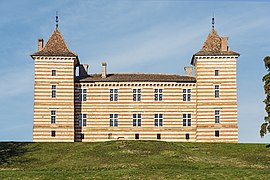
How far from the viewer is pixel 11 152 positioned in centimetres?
5078

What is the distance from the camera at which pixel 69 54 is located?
65750mm

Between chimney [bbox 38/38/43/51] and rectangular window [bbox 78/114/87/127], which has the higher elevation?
chimney [bbox 38/38/43/51]

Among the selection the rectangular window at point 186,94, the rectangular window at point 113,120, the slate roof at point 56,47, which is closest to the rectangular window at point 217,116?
the rectangular window at point 186,94

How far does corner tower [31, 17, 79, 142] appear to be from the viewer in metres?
64.4

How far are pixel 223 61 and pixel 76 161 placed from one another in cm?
2735

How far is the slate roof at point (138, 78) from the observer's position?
66562mm

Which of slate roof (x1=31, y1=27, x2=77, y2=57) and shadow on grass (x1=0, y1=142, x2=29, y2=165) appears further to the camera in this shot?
slate roof (x1=31, y1=27, x2=77, y2=57)

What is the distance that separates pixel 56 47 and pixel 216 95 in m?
20.4

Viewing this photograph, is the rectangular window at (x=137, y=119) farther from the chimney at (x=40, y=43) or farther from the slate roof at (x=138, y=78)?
the chimney at (x=40, y=43)

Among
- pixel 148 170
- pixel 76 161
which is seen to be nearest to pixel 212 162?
pixel 148 170

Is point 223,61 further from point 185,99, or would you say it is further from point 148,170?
point 148,170

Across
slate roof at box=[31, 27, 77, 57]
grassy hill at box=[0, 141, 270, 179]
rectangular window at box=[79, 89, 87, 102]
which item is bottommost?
grassy hill at box=[0, 141, 270, 179]

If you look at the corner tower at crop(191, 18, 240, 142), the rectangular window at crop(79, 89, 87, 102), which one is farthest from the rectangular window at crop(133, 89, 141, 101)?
the corner tower at crop(191, 18, 240, 142)

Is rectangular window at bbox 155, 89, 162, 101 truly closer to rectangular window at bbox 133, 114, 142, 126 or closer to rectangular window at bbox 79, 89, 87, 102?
rectangular window at bbox 133, 114, 142, 126
